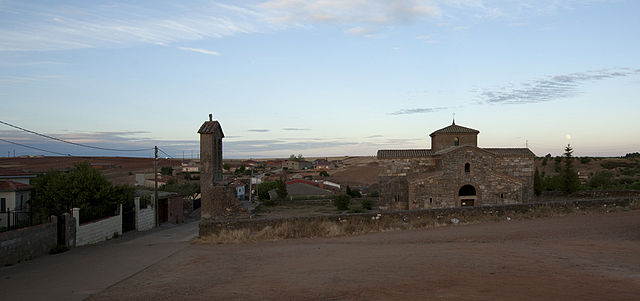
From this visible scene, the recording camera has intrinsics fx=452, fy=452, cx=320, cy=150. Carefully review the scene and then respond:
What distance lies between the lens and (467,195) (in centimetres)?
2734

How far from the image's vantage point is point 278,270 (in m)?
11.2

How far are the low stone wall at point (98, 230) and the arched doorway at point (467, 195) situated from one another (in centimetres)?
1952

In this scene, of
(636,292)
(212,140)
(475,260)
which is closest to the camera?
(636,292)

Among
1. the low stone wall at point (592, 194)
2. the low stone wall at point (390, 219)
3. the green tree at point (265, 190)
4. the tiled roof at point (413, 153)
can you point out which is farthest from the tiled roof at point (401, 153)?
the green tree at point (265, 190)

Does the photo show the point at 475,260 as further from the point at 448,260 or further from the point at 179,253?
the point at 179,253

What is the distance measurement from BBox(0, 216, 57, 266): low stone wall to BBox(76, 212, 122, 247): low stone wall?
77.3 inches

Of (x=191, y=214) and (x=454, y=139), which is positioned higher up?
(x=454, y=139)

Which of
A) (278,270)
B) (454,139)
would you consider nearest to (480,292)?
(278,270)

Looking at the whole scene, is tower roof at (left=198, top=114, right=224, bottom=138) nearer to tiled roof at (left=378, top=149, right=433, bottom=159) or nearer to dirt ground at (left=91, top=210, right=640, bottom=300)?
dirt ground at (left=91, top=210, right=640, bottom=300)

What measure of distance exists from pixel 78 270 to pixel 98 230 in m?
9.12

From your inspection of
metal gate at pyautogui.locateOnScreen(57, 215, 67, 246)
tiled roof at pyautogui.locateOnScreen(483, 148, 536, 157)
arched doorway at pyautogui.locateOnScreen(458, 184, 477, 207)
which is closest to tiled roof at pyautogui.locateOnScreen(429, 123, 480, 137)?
tiled roof at pyautogui.locateOnScreen(483, 148, 536, 157)

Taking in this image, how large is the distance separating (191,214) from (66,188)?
17266 millimetres

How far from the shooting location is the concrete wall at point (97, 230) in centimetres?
2000

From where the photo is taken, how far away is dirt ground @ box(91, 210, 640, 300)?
7855mm
